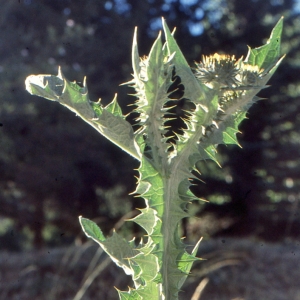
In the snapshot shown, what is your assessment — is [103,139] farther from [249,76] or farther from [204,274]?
[249,76]

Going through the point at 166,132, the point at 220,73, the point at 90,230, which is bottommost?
the point at 90,230

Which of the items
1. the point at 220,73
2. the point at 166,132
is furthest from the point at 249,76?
the point at 166,132

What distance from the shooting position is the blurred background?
686cm

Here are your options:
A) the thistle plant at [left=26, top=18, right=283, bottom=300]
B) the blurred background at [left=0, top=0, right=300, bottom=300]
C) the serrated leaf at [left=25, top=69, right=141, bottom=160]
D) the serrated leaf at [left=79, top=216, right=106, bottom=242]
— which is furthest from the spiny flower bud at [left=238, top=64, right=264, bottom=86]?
the blurred background at [left=0, top=0, right=300, bottom=300]

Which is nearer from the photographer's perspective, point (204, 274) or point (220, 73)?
point (220, 73)

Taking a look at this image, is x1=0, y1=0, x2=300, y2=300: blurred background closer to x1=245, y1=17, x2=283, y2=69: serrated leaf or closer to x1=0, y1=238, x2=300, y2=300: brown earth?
x1=0, y1=238, x2=300, y2=300: brown earth

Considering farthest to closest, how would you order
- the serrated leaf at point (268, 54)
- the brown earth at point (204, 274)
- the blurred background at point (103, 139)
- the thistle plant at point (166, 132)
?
the blurred background at point (103, 139)
the brown earth at point (204, 274)
the serrated leaf at point (268, 54)
the thistle plant at point (166, 132)

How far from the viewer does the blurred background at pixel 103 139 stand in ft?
22.5

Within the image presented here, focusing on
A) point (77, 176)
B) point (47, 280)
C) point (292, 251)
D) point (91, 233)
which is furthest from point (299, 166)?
point (91, 233)

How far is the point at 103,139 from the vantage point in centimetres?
702

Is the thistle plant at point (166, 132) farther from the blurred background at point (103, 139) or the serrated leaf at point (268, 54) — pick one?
the blurred background at point (103, 139)

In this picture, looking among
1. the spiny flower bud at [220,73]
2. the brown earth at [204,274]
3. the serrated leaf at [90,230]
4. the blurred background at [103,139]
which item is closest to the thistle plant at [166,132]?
the spiny flower bud at [220,73]

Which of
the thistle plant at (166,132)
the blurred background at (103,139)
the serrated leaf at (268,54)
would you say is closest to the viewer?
the thistle plant at (166,132)

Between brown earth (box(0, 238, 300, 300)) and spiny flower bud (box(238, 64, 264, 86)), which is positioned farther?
brown earth (box(0, 238, 300, 300))
